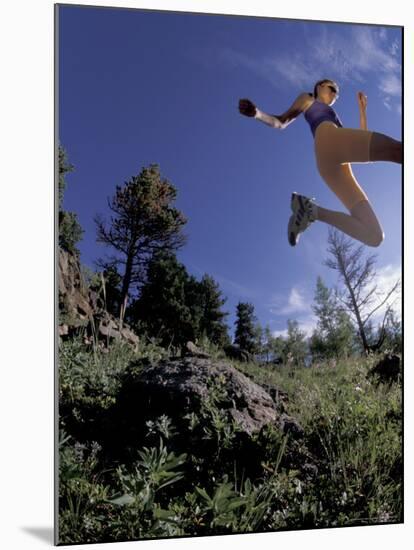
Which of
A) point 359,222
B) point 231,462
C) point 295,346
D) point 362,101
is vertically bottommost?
point 231,462

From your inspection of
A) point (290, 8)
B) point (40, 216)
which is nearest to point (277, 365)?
point (40, 216)

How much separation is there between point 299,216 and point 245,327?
2.78 ft

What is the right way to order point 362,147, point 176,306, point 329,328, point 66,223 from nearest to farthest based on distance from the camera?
point 66,223, point 176,306, point 329,328, point 362,147

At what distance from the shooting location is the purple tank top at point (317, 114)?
18.6 feet

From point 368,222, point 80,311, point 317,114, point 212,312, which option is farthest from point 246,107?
point 80,311

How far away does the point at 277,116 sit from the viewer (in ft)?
18.5

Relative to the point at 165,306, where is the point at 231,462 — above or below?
below

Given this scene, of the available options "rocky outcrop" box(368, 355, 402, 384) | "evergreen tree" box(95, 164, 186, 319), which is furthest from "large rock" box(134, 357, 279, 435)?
"rocky outcrop" box(368, 355, 402, 384)

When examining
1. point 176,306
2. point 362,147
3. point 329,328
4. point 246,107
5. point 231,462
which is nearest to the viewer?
point 231,462

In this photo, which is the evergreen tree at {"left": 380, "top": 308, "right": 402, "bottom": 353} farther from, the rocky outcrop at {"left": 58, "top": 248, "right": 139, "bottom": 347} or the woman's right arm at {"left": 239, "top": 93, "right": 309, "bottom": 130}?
the rocky outcrop at {"left": 58, "top": 248, "right": 139, "bottom": 347}

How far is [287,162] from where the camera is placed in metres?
5.64

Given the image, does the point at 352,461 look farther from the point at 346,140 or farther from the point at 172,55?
the point at 172,55

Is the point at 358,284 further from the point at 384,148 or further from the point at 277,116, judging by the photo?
the point at 277,116
